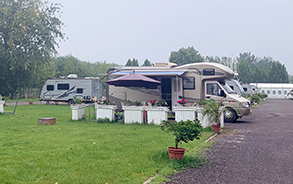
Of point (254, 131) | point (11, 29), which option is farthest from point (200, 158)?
point (11, 29)

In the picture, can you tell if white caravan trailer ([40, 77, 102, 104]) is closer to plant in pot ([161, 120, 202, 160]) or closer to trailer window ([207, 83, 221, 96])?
trailer window ([207, 83, 221, 96])

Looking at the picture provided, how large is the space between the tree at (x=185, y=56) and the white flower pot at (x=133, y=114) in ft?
204

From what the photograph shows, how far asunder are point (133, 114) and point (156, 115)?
101 cm

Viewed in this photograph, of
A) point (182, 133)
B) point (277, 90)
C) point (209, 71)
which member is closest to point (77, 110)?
point (209, 71)

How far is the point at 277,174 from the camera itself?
5863 millimetres

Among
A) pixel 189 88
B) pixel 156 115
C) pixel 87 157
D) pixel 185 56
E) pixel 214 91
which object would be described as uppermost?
pixel 185 56

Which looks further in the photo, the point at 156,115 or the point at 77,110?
the point at 77,110

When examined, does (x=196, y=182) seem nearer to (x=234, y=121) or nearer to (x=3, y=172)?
(x=3, y=172)

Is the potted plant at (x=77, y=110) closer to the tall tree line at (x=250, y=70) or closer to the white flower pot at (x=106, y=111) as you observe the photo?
the white flower pot at (x=106, y=111)

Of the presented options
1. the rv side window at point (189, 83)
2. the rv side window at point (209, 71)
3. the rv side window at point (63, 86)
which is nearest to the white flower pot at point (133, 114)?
the rv side window at point (189, 83)

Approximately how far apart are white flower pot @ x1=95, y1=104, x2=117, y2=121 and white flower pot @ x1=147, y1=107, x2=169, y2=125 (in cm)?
175

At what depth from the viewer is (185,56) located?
74875 mm

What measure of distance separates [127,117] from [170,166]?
7100 mm

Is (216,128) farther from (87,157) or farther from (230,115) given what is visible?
(87,157)
